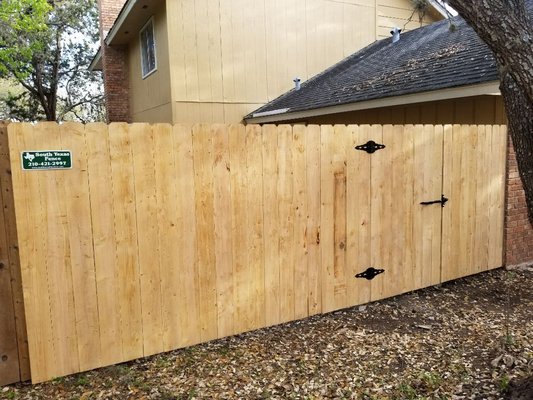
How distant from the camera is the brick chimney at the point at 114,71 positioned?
15.5m

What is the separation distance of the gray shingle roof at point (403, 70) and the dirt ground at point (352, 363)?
3.10 metres

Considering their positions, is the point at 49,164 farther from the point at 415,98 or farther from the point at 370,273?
the point at 415,98

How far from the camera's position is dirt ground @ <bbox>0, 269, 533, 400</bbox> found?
3057 millimetres

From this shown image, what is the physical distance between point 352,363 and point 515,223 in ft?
11.5

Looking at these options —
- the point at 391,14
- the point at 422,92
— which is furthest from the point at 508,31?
the point at 391,14

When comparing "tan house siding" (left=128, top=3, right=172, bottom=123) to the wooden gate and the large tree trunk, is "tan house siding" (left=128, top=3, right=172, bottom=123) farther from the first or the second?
the large tree trunk

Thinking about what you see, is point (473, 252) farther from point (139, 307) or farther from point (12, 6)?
point (12, 6)

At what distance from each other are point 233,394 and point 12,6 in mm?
16235

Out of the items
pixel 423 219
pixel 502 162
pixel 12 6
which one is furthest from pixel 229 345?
pixel 12 6

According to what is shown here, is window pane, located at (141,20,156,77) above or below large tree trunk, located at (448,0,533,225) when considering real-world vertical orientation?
above

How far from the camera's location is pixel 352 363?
11.3 ft

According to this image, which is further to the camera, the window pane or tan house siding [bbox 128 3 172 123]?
the window pane

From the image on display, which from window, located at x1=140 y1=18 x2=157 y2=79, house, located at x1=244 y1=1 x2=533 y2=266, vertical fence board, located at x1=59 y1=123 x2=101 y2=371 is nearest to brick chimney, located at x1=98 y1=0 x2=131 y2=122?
window, located at x1=140 y1=18 x2=157 y2=79

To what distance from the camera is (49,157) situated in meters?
3.05
